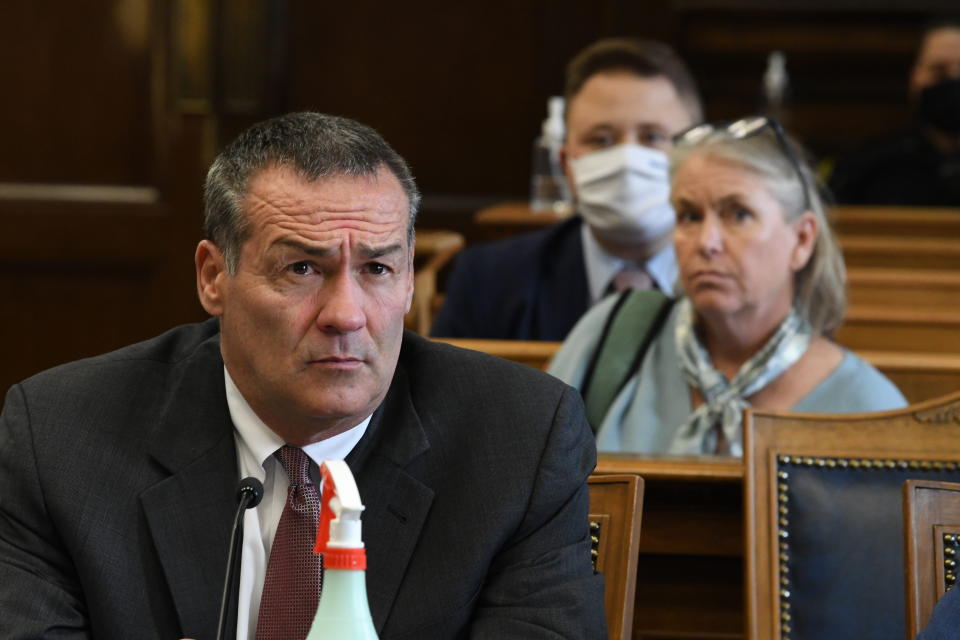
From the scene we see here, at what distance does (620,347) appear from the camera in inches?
132

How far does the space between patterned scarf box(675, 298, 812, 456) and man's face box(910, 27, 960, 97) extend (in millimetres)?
3375

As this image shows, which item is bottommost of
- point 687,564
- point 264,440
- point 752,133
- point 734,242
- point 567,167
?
point 687,564

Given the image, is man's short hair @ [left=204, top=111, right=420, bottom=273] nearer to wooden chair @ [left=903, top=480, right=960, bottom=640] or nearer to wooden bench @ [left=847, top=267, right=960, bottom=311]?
wooden chair @ [left=903, top=480, right=960, bottom=640]

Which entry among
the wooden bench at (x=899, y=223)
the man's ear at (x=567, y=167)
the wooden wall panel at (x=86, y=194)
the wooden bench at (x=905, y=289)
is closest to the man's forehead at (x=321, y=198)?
the man's ear at (x=567, y=167)

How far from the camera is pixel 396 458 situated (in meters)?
1.89

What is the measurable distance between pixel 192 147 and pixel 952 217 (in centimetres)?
348

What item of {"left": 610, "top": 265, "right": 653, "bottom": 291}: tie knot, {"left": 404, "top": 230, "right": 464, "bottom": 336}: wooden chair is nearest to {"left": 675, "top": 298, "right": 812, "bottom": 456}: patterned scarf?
{"left": 610, "top": 265, "right": 653, "bottom": 291}: tie knot

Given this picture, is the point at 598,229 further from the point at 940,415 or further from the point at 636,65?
the point at 940,415

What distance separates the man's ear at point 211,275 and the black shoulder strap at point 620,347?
147cm

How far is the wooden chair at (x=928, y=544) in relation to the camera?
6.75ft

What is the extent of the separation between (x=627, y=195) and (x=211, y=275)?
8.08 feet

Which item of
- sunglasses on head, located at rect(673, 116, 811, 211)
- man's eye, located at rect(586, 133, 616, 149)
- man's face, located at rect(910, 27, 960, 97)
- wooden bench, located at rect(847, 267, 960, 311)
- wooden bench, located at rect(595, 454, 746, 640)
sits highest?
man's face, located at rect(910, 27, 960, 97)

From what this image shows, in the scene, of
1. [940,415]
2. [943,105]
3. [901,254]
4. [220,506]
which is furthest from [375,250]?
[943,105]

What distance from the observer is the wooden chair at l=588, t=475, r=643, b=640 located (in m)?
1.94
